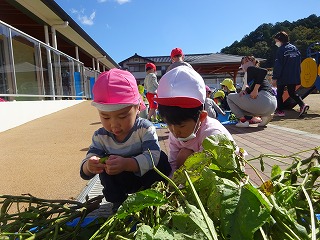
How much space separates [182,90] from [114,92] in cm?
40

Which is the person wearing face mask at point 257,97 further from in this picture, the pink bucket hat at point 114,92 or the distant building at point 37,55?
the distant building at point 37,55

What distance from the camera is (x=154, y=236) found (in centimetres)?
68

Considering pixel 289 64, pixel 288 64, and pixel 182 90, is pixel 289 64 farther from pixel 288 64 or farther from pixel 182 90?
pixel 182 90

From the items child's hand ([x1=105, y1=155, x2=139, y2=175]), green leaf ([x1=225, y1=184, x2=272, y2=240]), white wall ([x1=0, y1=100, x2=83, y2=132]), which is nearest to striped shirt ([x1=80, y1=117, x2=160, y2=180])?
child's hand ([x1=105, y1=155, x2=139, y2=175])

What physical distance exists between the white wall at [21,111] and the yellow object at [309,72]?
8.22 m

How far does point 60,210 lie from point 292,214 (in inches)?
32.2

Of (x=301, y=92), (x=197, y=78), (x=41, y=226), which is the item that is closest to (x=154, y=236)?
(x=41, y=226)

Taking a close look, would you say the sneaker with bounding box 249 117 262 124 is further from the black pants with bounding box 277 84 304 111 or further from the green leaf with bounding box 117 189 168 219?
the green leaf with bounding box 117 189 168 219

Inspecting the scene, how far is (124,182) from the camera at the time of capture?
2014mm

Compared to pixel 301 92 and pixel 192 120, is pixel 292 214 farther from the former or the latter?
pixel 301 92

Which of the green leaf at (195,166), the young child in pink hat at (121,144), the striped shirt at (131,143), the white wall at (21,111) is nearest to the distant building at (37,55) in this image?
the white wall at (21,111)

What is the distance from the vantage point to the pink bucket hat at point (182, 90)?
1.73 meters

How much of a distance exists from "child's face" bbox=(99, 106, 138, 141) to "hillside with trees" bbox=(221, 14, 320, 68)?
49990 millimetres

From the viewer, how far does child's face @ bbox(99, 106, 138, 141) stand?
1807 millimetres
